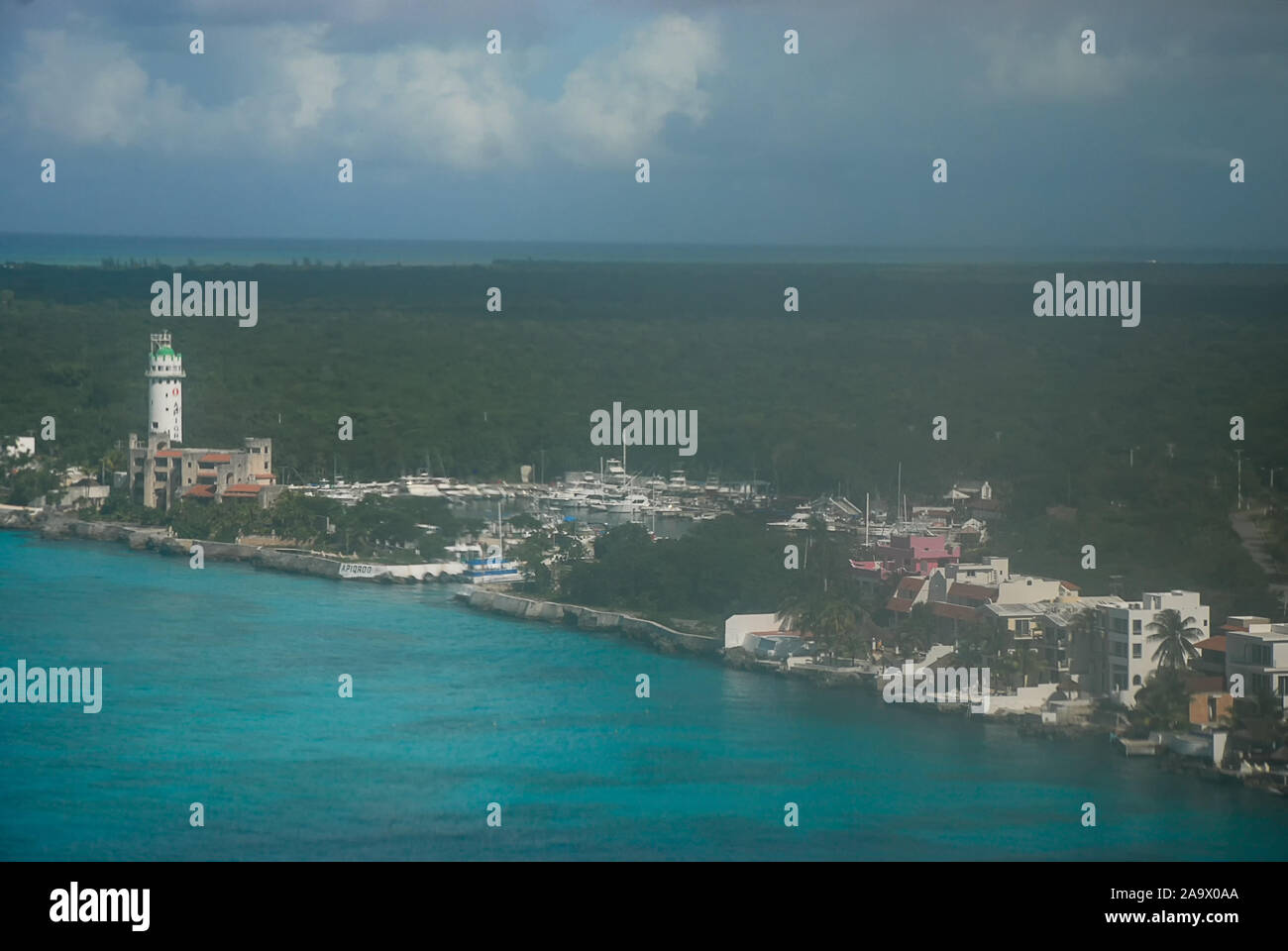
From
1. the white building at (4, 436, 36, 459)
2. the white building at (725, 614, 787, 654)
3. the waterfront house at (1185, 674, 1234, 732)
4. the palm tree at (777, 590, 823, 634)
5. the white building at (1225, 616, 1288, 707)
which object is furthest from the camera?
the white building at (4, 436, 36, 459)

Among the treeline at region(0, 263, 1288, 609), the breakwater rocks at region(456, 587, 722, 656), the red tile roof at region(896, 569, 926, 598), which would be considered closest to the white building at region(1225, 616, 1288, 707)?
the red tile roof at region(896, 569, 926, 598)

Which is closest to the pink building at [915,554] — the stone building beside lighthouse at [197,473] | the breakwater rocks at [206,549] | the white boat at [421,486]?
the breakwater rocks at [206,549]

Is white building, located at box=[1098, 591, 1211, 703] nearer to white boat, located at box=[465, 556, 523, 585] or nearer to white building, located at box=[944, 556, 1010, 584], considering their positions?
white building, located at box=[944, 556, 1010, 584]

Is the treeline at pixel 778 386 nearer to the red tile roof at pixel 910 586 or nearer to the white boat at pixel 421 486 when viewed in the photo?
the white boat at pixel 421 486

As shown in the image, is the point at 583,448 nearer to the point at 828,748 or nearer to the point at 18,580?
the point at 18,580

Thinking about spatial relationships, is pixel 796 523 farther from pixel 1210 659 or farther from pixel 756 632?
pixel 1210 659
